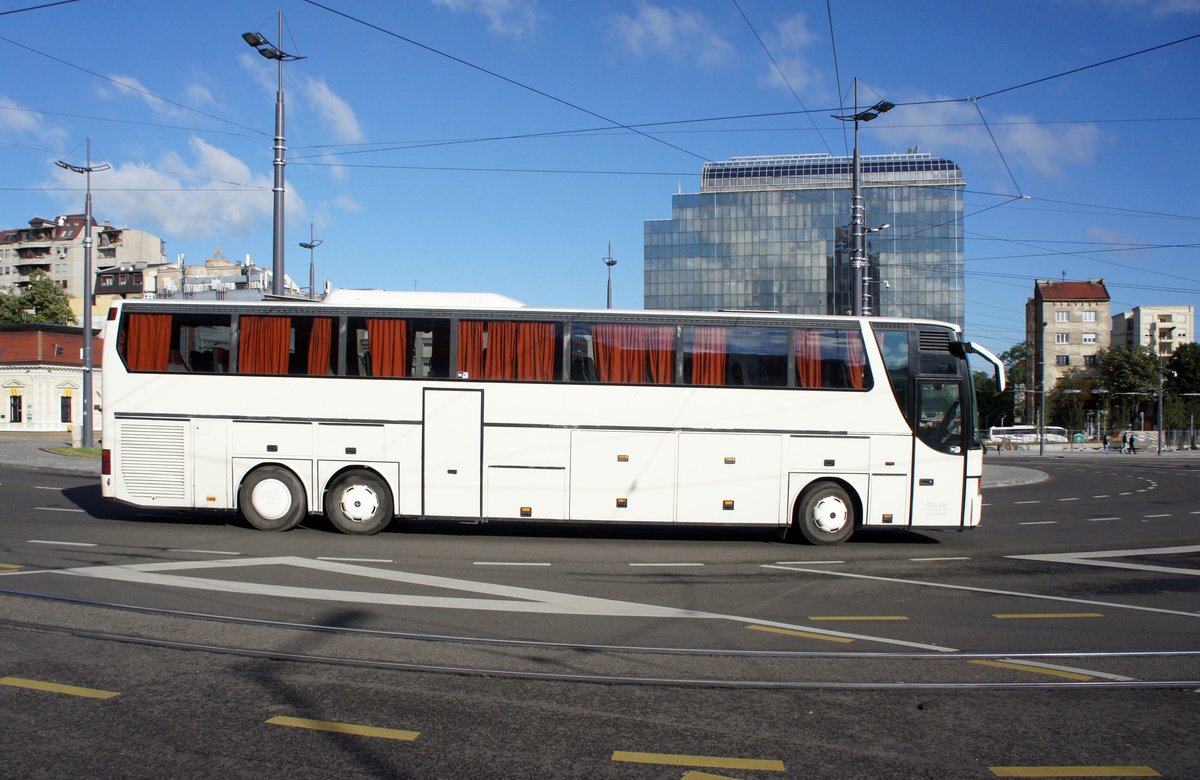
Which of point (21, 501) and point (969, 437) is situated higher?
point (969, 437)

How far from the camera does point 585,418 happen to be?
44.9 ft

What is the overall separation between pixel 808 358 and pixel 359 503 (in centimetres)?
700

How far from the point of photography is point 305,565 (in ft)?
36.2

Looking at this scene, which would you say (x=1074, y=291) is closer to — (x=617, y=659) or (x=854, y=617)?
(x=854, y=617)

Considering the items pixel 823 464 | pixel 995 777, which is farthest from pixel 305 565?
pixel 995 777

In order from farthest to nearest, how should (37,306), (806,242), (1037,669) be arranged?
(806,242) → (37,306) → (1037,669)

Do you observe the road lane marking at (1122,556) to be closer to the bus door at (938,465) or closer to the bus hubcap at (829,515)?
the bus door at (938,465)

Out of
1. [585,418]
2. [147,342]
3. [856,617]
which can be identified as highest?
[147,342]

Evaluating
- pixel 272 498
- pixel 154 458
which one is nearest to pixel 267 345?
pixel 272 498

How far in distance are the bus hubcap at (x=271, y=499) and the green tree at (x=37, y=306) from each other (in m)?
79.3

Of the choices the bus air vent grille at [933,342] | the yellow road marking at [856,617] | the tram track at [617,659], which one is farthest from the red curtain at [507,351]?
the tram track at [617,659]

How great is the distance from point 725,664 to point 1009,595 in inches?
178

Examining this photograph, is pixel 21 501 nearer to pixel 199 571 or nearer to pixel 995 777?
pixel 199 571

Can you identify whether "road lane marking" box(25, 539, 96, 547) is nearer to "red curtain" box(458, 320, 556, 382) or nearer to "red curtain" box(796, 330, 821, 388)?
"red curtain" box(458, 320, 556, 382)
